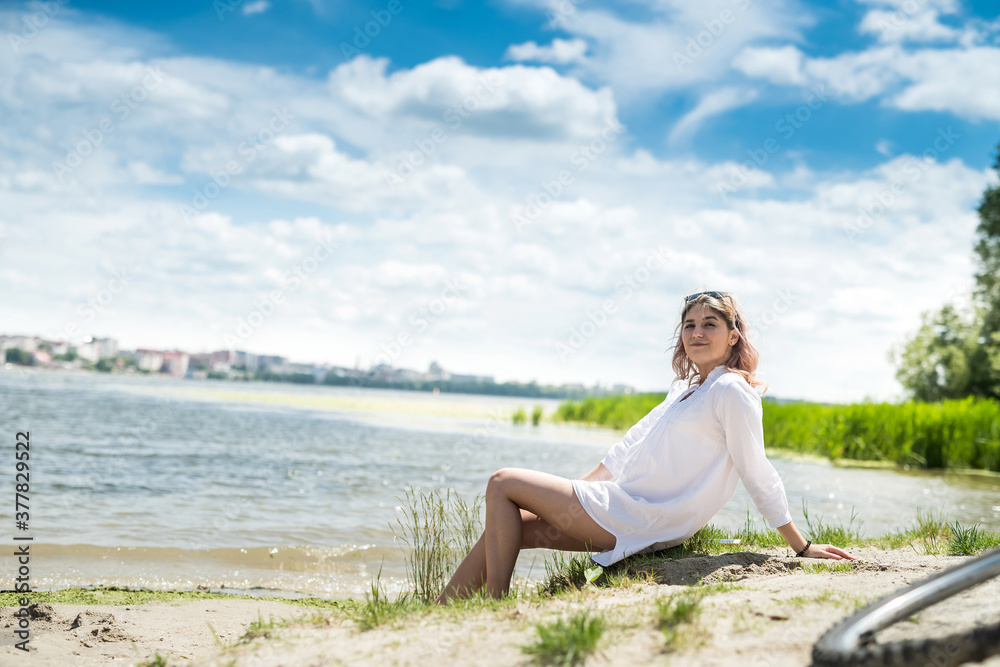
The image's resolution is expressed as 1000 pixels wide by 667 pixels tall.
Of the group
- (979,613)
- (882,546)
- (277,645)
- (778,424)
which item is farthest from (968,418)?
(277,645)

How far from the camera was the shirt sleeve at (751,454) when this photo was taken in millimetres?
3576

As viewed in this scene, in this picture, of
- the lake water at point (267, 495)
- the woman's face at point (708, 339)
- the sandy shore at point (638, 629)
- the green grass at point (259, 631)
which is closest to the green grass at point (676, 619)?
the sandy shore at point (638, 629)

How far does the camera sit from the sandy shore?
2.53m

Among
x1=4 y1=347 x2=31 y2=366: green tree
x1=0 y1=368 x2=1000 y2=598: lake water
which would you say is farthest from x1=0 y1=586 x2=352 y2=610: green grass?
x1=4 y1=347 x2=31 y2=366: green tree

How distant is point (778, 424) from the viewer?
18.8 meters

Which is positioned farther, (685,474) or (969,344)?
(969,344)

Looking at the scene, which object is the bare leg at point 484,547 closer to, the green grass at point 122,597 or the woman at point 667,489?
the woman at point 667,489

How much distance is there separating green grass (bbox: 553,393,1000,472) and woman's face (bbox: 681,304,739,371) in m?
14.3

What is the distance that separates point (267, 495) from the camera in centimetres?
981

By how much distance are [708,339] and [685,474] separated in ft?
2.40

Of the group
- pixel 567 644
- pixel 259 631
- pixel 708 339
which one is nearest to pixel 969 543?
pixel 708 339

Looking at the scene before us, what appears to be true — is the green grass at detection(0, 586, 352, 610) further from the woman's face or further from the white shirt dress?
the woman's face

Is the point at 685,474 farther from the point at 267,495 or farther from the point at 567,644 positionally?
the point at 267,495

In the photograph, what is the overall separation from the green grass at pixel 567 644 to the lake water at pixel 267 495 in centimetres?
374
